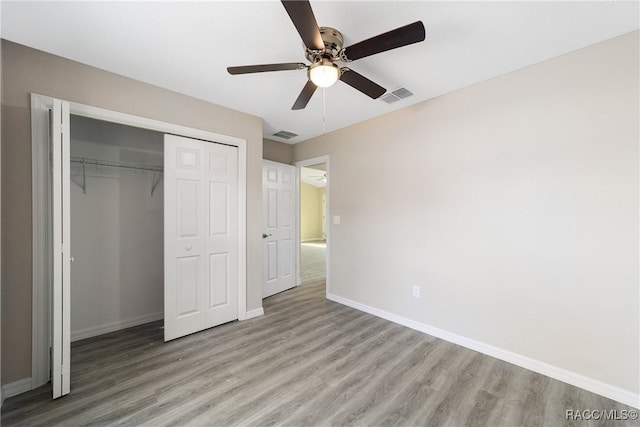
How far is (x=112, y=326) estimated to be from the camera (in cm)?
279

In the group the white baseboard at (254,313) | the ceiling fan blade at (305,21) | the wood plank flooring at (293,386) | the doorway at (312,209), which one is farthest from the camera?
the doorway at (312,209)

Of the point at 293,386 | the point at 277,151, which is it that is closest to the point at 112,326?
the point at 293,386

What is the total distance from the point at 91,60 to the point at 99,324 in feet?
8.39

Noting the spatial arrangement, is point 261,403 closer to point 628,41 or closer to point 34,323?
point 34,323

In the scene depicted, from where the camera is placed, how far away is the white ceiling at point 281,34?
153cm

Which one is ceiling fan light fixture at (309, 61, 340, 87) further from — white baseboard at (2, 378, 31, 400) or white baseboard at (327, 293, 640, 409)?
white baseboard at (2, 378, 31, 400)

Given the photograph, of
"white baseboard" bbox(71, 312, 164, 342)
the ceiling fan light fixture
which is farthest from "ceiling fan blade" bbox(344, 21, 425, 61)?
"white baseboard" bbox(71, 312, 164, 342)

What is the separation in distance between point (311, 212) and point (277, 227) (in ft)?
24.5

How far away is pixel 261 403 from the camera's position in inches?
69.1

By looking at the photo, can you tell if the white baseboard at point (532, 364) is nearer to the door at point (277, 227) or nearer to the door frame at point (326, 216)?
the door frame at point (326, 216)

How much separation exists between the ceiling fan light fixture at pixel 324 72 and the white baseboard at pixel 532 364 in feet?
8.62

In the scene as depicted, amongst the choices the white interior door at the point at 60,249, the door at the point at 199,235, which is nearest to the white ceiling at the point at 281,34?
the white interior door at the point at 60,249

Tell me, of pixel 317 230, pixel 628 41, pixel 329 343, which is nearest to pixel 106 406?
pixel 329 343

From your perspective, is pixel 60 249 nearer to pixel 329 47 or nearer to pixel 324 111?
pixel 329 47
